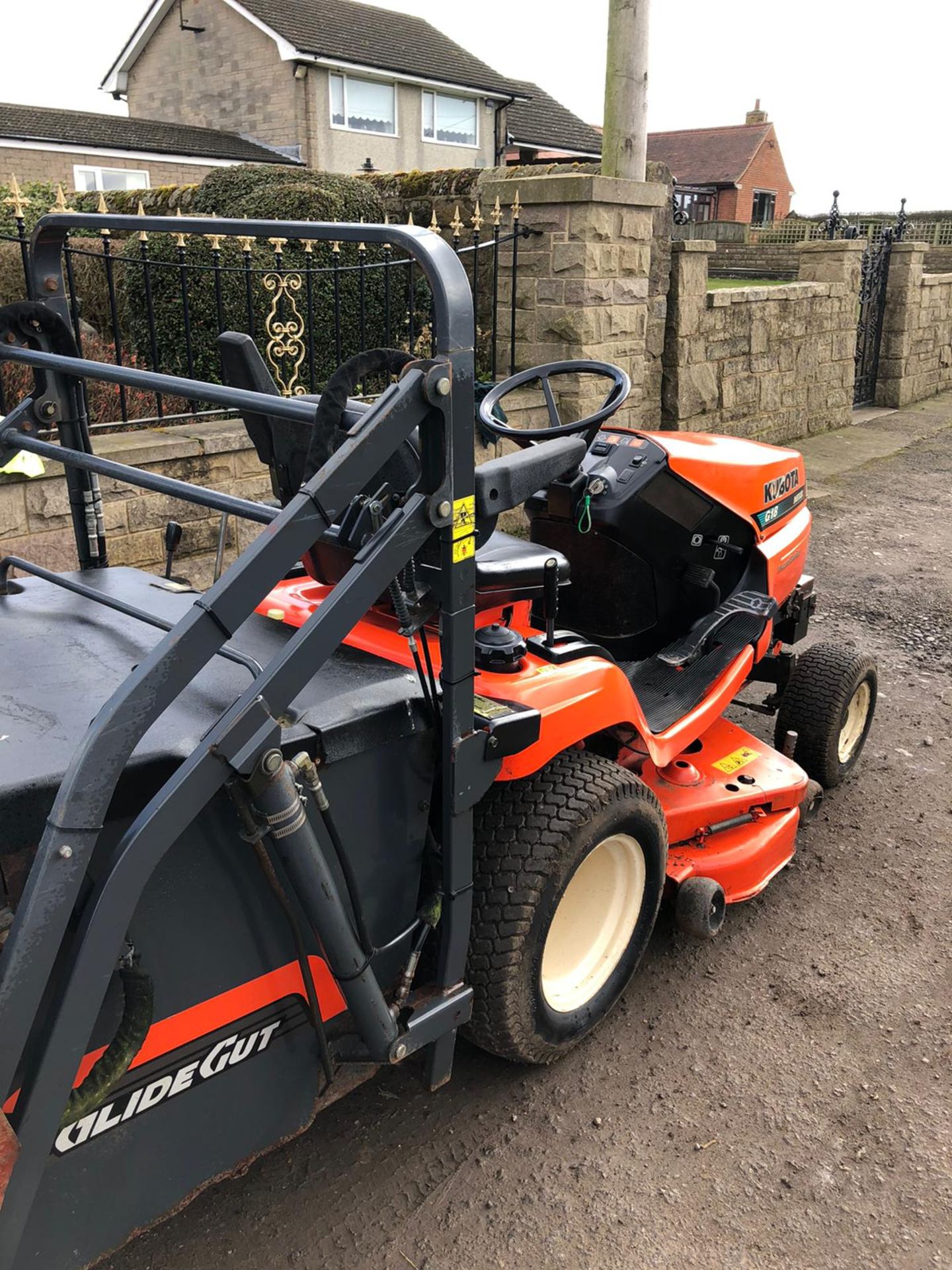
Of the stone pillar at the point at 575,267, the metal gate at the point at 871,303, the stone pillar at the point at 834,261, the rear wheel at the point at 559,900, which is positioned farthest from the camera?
the metal gate at the point at 871,303

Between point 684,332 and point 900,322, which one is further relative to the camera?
point 900,322

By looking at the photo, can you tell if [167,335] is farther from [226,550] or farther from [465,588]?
[465,588]

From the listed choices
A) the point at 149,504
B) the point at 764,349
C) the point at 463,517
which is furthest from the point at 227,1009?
the point at 764,349

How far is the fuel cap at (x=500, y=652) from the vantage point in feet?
7.20

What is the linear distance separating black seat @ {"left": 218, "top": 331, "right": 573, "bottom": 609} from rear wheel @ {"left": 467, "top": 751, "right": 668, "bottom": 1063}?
1.35 ft

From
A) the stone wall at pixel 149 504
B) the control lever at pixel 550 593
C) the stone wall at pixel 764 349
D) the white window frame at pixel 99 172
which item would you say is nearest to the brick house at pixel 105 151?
the white window frame at pixel 99 172

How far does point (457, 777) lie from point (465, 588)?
342mm

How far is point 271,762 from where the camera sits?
148 centimetres

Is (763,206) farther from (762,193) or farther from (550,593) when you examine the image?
(550,593)

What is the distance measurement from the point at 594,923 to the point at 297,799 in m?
1.15

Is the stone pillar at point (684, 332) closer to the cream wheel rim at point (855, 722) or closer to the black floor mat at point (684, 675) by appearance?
the cream wheel rim at point (855, 722)

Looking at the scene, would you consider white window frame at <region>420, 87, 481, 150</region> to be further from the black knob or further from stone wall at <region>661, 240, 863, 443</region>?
the black knob

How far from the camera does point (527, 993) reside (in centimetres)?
213

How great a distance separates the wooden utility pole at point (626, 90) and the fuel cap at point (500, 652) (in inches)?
219
